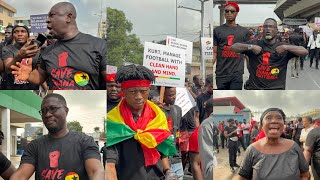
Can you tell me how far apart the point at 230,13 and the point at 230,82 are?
73cm

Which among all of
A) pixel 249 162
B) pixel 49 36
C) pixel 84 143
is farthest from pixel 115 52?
pixel 249 162

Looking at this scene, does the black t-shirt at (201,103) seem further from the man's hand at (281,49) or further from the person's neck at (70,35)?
the person's neck at (70,35)

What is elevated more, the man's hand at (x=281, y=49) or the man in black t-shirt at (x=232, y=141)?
the man's hand at (x=281, y=49)

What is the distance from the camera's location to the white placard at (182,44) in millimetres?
5008

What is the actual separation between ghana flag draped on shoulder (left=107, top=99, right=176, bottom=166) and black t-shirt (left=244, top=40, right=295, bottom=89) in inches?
53.6

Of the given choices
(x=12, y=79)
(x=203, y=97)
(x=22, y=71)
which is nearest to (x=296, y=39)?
(x=203, y=97)

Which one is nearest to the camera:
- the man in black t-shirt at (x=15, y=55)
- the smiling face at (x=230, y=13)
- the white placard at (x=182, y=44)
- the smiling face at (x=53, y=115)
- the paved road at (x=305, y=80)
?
the smiling face at (x=53, y=115)

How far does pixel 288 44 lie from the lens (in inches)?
207

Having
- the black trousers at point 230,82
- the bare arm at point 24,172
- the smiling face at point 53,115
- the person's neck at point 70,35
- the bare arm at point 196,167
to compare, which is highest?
the person's neck at point 70,35

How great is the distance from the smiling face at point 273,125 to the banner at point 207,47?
1.04m

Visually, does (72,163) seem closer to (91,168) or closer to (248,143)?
(91,168)

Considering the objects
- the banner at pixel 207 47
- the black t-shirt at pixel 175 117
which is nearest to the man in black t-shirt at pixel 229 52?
the banner at pixel 207 47

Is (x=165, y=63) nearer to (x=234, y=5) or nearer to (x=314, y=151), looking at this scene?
(x=234, y=5)

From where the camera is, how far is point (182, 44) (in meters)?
5.10
